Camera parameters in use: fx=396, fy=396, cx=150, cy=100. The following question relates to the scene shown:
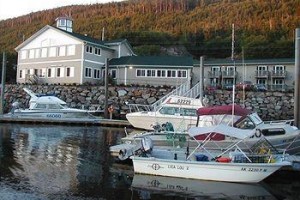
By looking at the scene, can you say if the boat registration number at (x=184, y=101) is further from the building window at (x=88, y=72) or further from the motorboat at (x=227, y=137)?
the building window at (x=88, y=72)

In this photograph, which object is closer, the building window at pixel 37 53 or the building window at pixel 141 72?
the building window at pixel 141 72

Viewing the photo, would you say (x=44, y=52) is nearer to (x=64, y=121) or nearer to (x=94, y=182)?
(x=64, y=121)

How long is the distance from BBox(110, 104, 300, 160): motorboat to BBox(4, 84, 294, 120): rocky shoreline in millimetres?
19989

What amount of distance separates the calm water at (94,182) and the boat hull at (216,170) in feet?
0.93

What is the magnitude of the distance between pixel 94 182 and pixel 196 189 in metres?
3.51

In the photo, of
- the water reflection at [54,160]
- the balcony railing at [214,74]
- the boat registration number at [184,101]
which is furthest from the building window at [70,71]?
the boat registration number at [184,101]

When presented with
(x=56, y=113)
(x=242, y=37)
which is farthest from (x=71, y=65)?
(x=242, y=37)

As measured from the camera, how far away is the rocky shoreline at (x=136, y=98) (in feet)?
129

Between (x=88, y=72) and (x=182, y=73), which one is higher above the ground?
(x=182, y=73)

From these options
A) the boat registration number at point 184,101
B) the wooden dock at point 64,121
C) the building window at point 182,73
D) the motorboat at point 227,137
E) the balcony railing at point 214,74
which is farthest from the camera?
the balcony railing at point 214,74

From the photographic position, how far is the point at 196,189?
515 inches

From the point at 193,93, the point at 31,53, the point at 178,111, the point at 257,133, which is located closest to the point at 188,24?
the point at 31,53

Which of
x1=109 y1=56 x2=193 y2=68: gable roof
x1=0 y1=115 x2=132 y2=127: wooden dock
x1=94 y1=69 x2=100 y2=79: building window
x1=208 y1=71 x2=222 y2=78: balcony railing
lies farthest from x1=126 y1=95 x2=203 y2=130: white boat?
x1=208 y1=71 x2=222 y2=78: balcony railing

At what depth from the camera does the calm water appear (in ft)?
40.3
